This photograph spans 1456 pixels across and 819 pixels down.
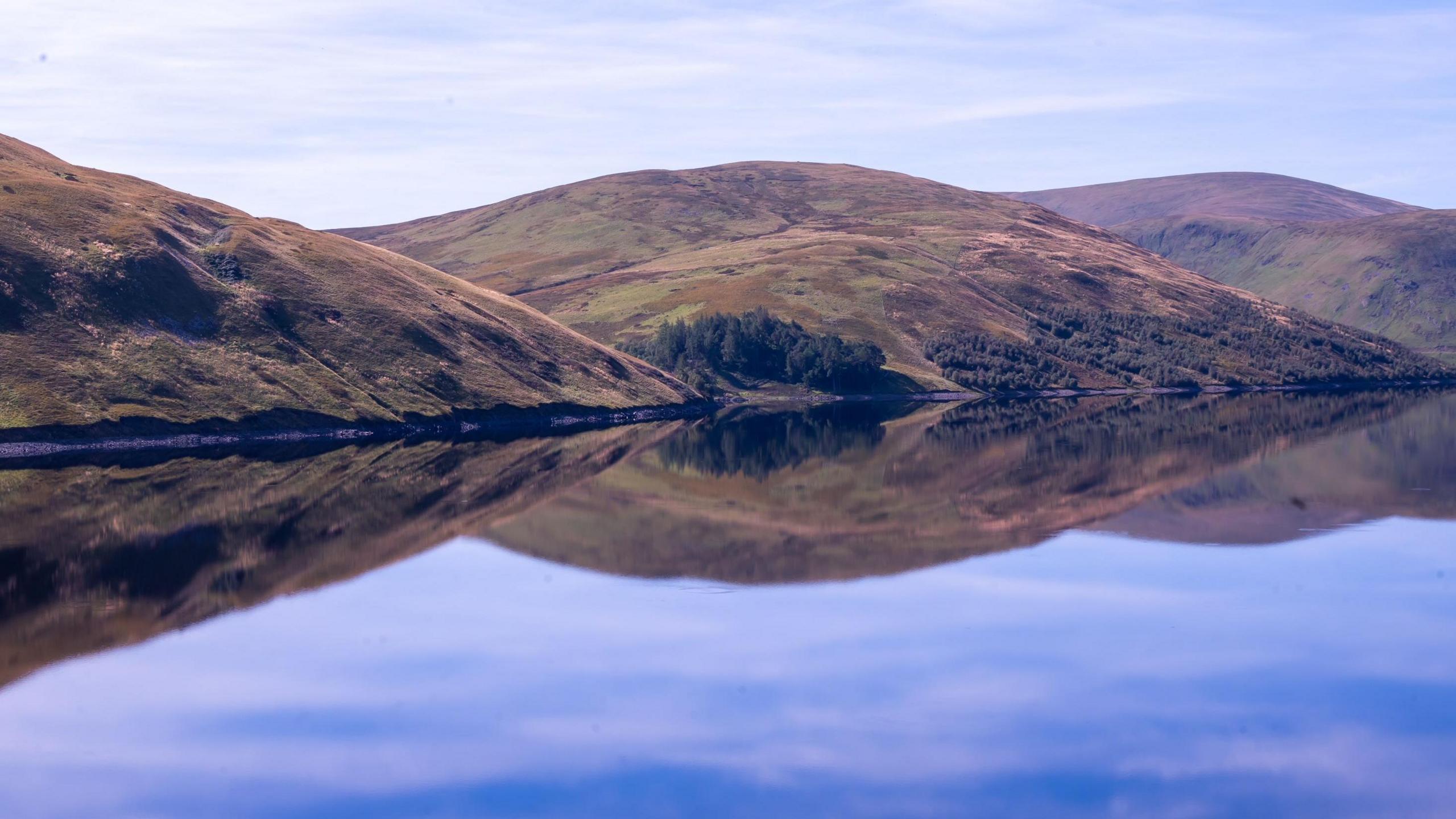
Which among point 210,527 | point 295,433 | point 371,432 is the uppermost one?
point 295,433

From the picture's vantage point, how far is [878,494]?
262ft

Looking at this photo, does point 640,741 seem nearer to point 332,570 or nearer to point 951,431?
point 332,570

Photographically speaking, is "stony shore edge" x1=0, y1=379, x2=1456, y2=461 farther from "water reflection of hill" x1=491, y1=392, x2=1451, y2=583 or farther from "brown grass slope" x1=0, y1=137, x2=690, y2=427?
"water reflection of hill" x1=491, y1=392, x2=1451, y2=583

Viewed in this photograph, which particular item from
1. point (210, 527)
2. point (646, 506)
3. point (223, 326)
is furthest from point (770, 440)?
point (210, 527)

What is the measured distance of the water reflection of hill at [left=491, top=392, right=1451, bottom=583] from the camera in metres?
59.7

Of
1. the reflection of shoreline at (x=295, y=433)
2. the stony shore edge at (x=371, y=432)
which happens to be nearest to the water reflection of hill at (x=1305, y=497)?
the reflection of shoreline at (x=295, y=433)

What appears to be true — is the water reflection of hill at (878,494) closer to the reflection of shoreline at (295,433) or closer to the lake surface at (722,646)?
the lake surface at (722,646)

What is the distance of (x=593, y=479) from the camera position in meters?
84.6

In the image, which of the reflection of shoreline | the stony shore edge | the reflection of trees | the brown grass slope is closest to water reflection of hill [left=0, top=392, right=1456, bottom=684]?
the reflection of trees

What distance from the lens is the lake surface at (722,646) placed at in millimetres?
28719

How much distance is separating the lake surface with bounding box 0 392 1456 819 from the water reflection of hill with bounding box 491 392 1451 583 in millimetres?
515

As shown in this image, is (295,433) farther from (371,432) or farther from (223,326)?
(223,326)

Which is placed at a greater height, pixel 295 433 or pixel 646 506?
pixel 295 433

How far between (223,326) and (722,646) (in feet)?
325
